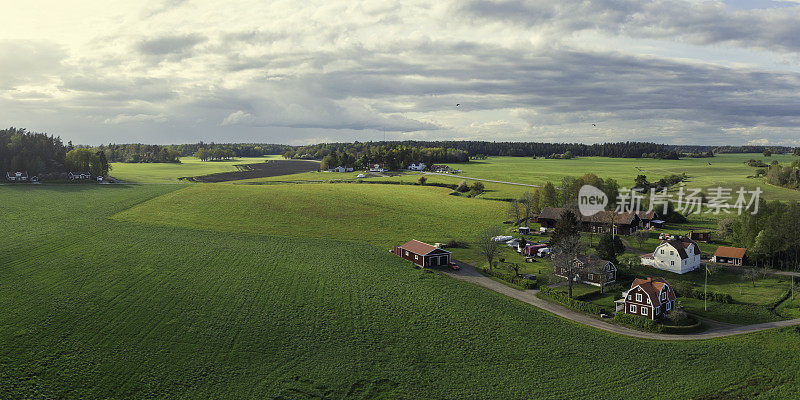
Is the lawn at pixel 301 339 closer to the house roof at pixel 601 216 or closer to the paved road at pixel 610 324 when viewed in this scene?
the paved road at pixel 610 324

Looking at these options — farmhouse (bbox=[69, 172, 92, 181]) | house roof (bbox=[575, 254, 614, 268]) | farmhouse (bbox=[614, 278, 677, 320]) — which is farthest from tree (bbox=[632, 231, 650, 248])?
Result: farmhouse (bbox=[69, 172, 92, 181])

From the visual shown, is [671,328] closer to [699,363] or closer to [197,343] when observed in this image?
[699,363]

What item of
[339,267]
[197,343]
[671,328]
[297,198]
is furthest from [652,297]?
[297,198]

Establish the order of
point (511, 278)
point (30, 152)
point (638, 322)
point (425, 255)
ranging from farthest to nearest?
point (30, 152), point (425, 255), point (511, 278), point (638, 322)

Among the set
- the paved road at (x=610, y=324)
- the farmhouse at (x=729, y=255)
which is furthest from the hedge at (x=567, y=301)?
the farmhouse at (x=729, y=255)

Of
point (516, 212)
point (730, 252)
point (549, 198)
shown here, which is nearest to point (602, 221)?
point (549, 198)

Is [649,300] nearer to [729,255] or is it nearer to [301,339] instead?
[729,255]
